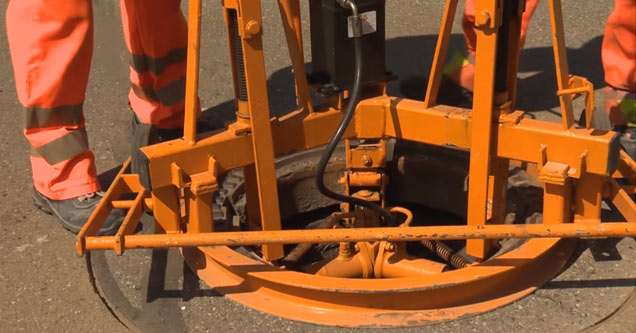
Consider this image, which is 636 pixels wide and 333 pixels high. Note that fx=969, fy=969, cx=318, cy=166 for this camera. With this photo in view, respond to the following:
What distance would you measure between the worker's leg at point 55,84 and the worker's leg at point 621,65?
6.64 feet

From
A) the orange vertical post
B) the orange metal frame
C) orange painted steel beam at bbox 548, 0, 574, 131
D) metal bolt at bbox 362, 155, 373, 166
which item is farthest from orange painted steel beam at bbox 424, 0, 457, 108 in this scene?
metal bolt at bbox 362, 155, 373, 166

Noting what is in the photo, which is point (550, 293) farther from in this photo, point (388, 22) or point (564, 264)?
point (388, 22)

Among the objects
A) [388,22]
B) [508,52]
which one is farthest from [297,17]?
[388,22]

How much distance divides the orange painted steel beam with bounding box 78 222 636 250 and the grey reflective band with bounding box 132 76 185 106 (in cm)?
127

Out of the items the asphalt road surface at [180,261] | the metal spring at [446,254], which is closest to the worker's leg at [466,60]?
the asphalt road surface at [180,261]

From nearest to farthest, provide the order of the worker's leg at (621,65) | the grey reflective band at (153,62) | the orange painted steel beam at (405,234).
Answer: the orange painted steel beam at (405,234) < the worker's leg at (621,65) < the grey reflective band at (153,62)

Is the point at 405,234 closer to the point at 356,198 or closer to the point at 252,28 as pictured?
the point at 356,198

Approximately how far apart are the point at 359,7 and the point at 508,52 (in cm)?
47

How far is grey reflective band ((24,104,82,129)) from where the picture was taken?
3.37m

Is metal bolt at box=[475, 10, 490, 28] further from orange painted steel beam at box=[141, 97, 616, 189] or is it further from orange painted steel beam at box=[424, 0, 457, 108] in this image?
orange painted steel beam at box=[141, 97, 616, 189]

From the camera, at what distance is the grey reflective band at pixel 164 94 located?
393cm

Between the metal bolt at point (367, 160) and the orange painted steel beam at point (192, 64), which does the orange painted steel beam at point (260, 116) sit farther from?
the metal bolt at point (367, 160)

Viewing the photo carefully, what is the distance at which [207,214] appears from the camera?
9.62ft

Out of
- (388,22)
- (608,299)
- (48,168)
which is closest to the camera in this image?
(608,299)
